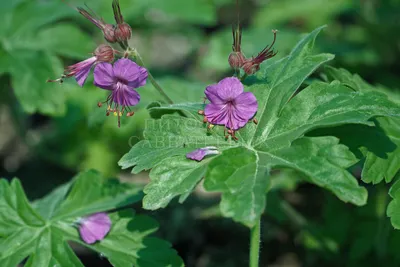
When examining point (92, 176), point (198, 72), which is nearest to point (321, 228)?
point (92, 176)

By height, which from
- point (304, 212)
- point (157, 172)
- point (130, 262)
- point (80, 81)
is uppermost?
point (80, 81)

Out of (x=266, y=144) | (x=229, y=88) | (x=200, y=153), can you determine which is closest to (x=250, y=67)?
(x=229, y=88)

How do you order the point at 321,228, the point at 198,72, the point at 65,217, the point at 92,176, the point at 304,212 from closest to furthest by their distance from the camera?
the point at 65,217
the point at 92,176
the point at 321,228
the point at 304,212
the point at 198,72

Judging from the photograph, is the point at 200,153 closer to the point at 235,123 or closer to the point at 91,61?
the point at 235,123

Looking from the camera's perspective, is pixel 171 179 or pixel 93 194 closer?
pixel 171 179

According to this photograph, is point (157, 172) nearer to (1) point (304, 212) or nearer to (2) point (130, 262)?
(2) point (130, 262)

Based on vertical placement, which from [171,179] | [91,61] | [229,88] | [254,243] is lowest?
[254,243]
